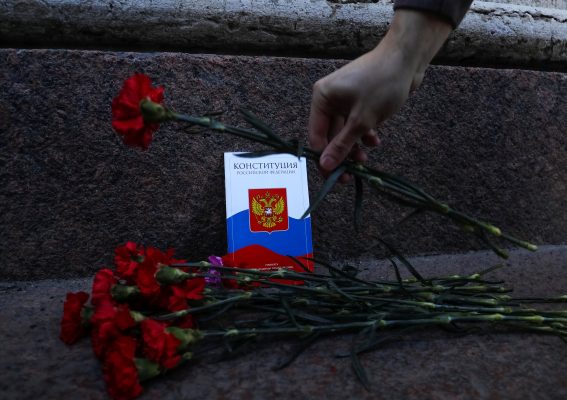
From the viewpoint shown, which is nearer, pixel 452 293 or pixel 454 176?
pixel 452 293

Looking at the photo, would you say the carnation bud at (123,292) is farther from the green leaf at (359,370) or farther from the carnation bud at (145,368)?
the green leaf at (359,370)

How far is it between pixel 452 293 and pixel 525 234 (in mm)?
747

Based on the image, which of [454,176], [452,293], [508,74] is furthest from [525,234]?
[452,293]

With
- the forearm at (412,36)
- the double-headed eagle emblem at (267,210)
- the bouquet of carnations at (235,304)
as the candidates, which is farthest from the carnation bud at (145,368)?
the double-headed eagle emblem at (267,210)

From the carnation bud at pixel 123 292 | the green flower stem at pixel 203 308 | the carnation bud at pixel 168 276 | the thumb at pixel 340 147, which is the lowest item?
the green flower stem at pixel 203 308

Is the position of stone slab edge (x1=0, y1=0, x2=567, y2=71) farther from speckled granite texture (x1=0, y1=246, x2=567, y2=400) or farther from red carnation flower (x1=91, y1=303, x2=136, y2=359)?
red carnation flower (x1=91, y1=303, x2=136, y2=359)

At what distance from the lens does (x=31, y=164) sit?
1.21m

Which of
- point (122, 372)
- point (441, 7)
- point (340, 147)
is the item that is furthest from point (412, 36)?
point (122, 372)

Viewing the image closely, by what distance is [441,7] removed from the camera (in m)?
0.74

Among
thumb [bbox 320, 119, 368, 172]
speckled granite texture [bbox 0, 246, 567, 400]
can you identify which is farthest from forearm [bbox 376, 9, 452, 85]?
speckled granite texture [bbox 0, 246, 567, 400]

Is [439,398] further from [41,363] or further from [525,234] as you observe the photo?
[525,234]

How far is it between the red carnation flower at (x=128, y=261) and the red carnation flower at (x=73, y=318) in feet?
0.20

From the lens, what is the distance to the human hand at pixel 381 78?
2.44 feet

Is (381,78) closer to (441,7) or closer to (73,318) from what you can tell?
(441,7)
